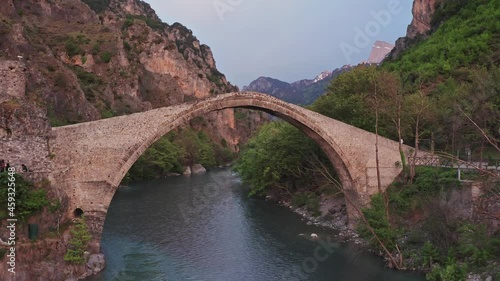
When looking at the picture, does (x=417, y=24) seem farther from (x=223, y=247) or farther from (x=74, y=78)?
(x=223, y=247)

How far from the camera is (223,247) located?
15.2 metres

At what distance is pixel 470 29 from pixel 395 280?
2167cm

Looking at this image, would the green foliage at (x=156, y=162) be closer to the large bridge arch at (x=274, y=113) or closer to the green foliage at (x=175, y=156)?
the green foliage at (x=175, y=156)

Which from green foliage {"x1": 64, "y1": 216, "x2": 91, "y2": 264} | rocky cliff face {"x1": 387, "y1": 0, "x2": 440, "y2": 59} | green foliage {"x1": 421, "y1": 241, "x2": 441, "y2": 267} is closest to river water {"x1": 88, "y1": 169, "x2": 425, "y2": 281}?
green foliage {"x1": 421, "y1": 241, "x2": 441, "y2": 267}

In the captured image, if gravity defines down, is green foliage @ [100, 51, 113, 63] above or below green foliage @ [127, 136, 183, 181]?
above

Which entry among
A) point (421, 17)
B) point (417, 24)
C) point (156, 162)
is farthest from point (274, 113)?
point (417, 24)

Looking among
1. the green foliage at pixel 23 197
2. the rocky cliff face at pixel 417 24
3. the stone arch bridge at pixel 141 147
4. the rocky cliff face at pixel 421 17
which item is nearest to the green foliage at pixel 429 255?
the stone arch bridge at pixel 141 147

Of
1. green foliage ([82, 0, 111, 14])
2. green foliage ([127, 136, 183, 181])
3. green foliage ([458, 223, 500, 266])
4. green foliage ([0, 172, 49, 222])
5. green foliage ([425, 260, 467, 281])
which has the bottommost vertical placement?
green foliage ([425, 260, 467, 281])

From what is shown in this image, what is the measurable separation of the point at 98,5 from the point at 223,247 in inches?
2717

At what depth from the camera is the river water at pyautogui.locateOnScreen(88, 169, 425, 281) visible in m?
12.5

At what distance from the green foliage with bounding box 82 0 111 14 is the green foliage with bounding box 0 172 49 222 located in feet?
218

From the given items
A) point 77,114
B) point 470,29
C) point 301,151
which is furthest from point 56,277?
point 470,29

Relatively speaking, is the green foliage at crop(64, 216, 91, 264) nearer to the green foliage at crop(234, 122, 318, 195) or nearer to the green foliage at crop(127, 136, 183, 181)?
the green foliage at crop(234, 122, 318, 195)

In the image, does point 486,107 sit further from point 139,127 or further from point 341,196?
point 139,127
